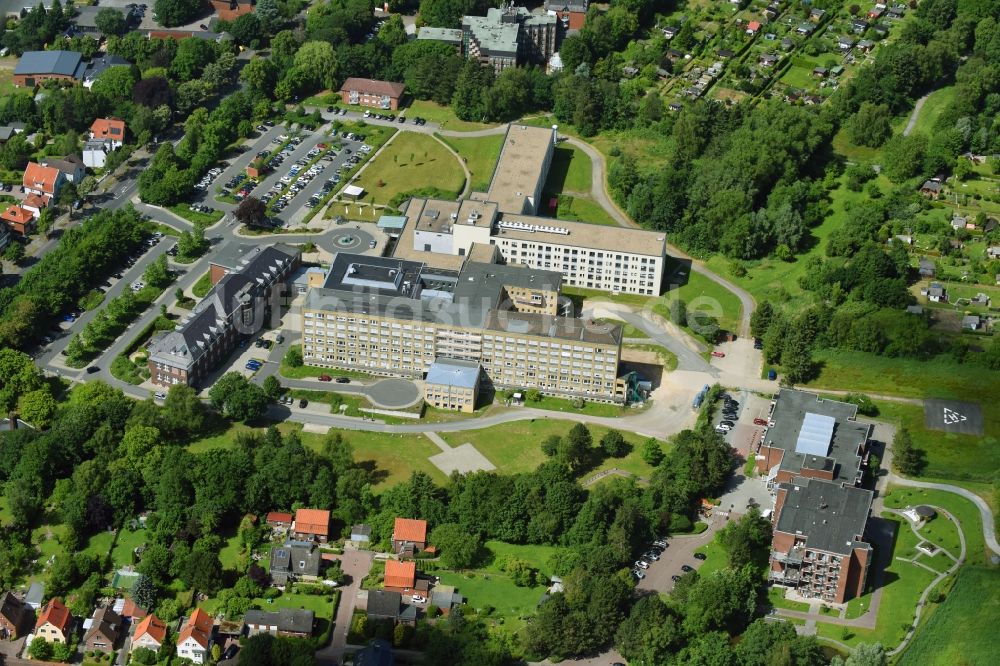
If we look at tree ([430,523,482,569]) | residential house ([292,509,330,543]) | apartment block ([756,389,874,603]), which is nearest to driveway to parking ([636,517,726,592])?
apartment block ([756,389,874,603])

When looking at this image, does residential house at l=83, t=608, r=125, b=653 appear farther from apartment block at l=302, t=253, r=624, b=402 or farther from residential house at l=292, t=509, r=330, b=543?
apartment block at l=302, t=253, r=624, b=402

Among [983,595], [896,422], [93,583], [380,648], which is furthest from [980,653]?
[93,583]

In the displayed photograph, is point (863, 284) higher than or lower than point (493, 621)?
higher

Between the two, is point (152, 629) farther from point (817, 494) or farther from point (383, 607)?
point (817, 494)

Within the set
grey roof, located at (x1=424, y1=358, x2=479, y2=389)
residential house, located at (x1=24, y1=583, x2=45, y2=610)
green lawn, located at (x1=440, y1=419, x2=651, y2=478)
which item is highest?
grey roof, located at (x1=424, y1=358, x2=479, y2=389)

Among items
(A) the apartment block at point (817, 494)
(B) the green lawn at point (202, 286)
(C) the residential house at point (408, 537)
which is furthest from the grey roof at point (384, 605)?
(B) the green lawn at point (202, 286)

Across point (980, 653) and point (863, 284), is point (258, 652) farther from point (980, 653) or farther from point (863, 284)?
point (863, 284)
